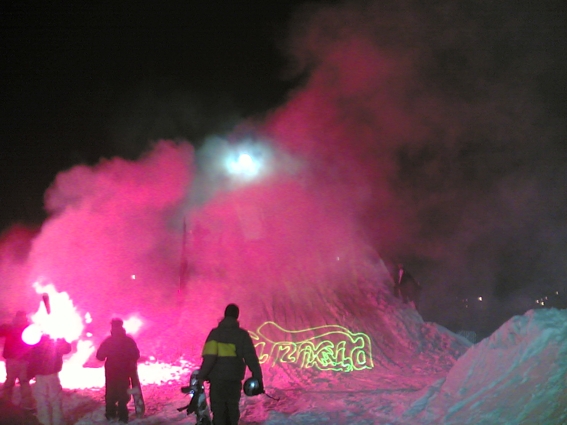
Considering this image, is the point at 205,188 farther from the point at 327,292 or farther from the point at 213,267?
the point at 327,292

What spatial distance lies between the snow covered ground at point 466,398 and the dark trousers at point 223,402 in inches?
84.2

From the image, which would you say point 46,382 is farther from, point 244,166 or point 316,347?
point 244,166

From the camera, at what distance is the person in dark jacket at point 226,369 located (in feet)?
14.4

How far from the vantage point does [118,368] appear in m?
6.81

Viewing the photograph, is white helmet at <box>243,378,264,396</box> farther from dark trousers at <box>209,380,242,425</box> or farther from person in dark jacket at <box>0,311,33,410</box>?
person in dark jacket at <box>0,311,33,410</box>

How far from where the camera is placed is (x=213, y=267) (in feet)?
48.9

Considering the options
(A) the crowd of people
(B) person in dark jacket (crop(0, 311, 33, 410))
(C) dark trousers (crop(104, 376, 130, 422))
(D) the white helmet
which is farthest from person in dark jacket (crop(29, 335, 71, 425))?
(D) the white helmet

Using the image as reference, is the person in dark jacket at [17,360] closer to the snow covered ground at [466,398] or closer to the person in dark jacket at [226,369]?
the snow covered ground at [466,398]

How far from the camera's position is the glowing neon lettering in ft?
37.0

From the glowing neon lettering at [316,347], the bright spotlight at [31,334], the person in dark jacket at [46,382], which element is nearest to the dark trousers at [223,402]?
the person in dark jacket at [46,382]

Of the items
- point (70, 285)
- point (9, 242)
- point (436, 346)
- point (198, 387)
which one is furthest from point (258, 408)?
point (9, 242)

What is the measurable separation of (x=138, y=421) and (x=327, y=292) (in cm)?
851

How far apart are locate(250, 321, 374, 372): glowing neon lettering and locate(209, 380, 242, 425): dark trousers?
681 centimetres

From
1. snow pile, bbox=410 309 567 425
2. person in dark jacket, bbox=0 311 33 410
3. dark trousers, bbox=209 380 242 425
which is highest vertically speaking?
person in dark jacket, bbox=0 311 33 410
